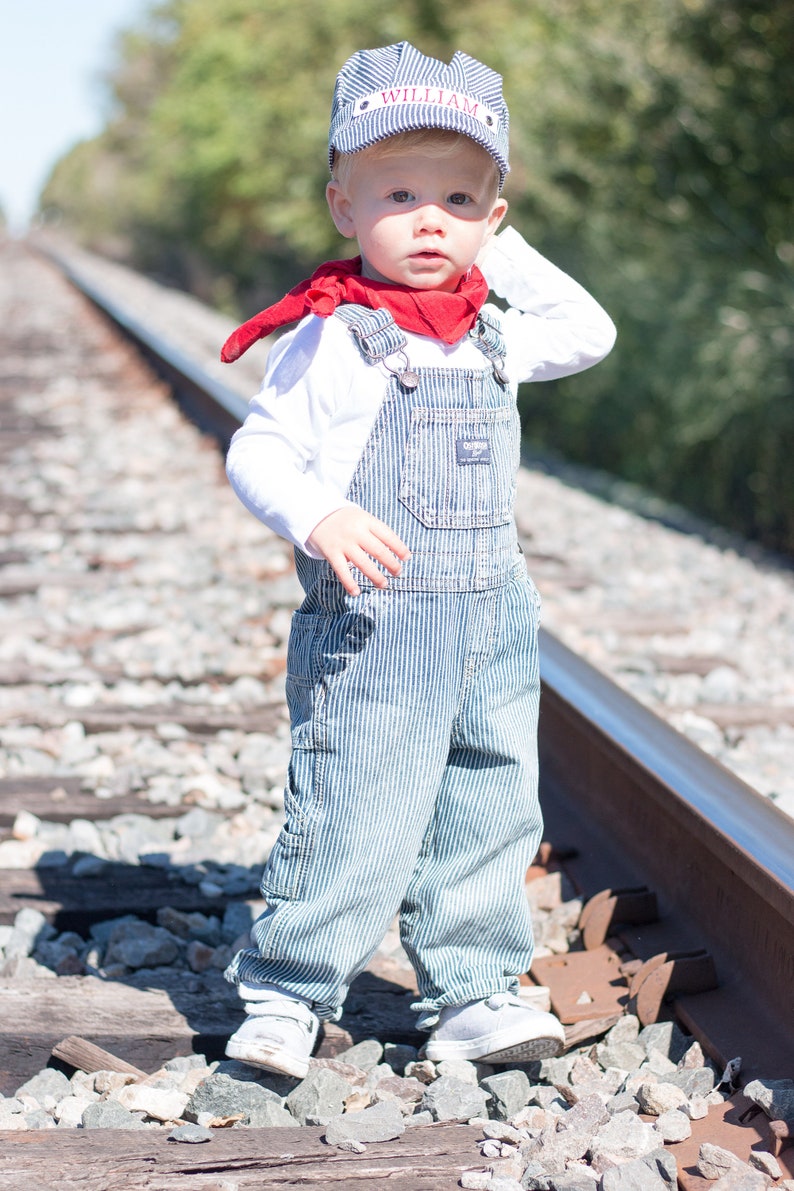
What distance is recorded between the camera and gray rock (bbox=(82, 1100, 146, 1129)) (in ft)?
6.36

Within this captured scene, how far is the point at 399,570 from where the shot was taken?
192cm

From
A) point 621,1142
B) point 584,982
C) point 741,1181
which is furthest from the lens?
point 584,982

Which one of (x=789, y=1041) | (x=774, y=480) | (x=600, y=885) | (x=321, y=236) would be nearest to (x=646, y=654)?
(x=600, y=885)

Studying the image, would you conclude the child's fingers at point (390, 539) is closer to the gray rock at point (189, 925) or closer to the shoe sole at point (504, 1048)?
the shoe sole at point (504, 1048)

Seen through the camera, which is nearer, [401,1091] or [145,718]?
[401,1091]

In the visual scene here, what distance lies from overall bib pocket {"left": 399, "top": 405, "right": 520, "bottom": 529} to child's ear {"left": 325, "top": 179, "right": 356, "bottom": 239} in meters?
0.32

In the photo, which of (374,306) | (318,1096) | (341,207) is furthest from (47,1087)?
(341,207)

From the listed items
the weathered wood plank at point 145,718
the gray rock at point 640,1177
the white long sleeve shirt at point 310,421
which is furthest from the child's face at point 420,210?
the weathered wood plank at point 145,718

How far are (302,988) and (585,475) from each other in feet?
25.2

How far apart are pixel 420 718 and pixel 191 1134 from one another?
25.8 inches

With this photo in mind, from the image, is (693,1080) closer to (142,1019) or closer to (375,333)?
(142,1019)

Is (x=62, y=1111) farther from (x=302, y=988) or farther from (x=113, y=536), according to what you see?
(x=113, y=536)

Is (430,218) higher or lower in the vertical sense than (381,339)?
higher

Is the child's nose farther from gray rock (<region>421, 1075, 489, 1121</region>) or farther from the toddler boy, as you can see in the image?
gray rock (<region>421, 1075, 489, 1121</region>)
